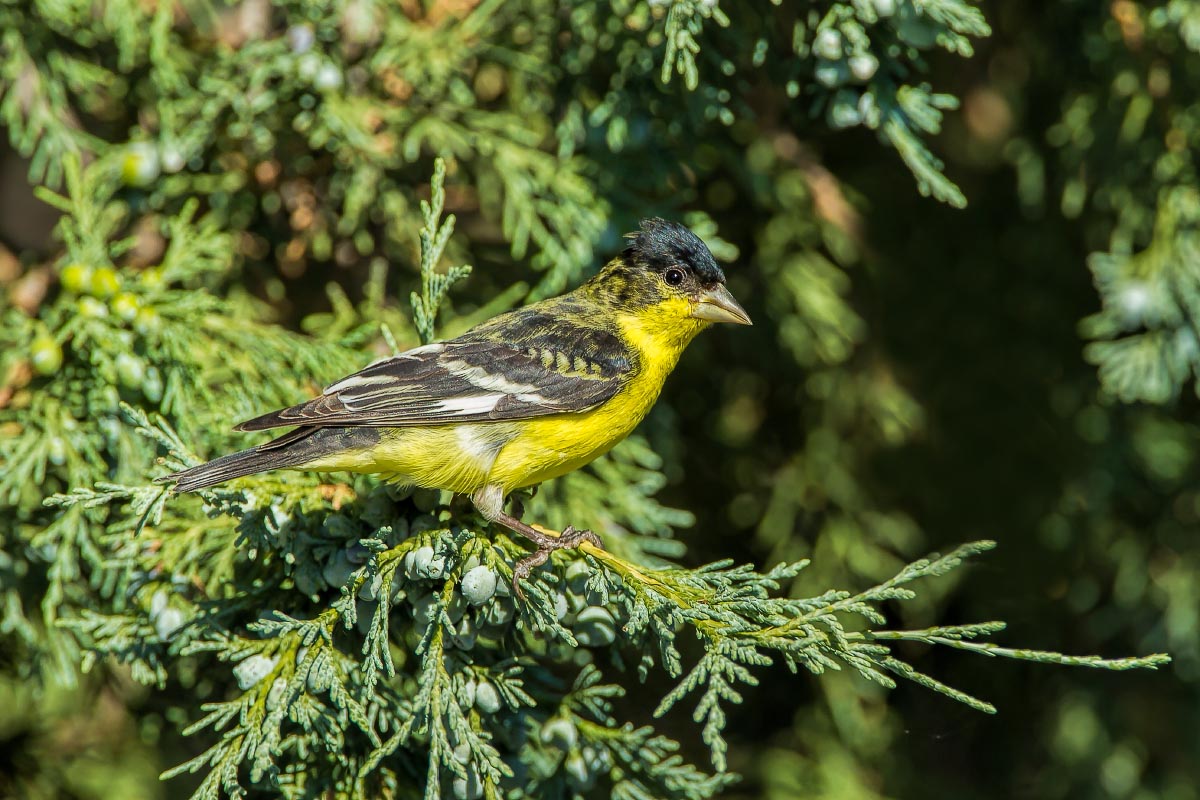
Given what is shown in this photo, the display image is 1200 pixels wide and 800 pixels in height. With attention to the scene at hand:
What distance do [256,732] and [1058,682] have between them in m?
2.64

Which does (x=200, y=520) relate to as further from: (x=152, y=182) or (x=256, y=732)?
(x=152, y=182)

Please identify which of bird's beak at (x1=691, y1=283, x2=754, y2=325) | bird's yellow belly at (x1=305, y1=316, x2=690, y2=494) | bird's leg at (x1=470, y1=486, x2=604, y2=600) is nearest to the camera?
bird's leg at (x1=470, y1=486, x2=604, y2=600)

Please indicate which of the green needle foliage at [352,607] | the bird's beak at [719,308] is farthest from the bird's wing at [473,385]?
the bird's beak at [719,308]

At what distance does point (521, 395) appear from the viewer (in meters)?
2.72

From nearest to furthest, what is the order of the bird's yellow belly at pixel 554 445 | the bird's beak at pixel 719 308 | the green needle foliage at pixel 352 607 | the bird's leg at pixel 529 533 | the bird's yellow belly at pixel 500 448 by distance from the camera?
the green needle foliage at pixel 352 607 → the bird's leg at pixel 529 533 → the bird's yellow belly at pixel 500 448 → the bird's yellow belly at pixel 554 445 → the bird's beak at pixel 719 308

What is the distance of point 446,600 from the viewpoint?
7.09 feet

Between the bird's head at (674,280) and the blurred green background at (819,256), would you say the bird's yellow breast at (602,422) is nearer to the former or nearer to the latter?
the bird's head at (674,280)

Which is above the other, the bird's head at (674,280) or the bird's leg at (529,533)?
the bird's head at (674,280)

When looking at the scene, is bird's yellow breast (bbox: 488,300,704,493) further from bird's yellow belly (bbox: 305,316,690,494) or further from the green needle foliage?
the green needle foliage

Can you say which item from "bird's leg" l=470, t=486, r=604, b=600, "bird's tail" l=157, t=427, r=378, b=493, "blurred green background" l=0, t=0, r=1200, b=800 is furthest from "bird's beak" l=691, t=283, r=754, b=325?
"bird's tail" l=157, t=427, r=378, b=493

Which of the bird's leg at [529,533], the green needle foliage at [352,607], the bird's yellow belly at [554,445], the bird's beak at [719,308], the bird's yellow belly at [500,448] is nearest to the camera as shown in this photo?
the green needle foliage at [352,607]

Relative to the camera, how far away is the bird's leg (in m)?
2.38

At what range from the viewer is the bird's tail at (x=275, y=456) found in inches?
87.4

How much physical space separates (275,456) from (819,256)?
1939 millimetres
